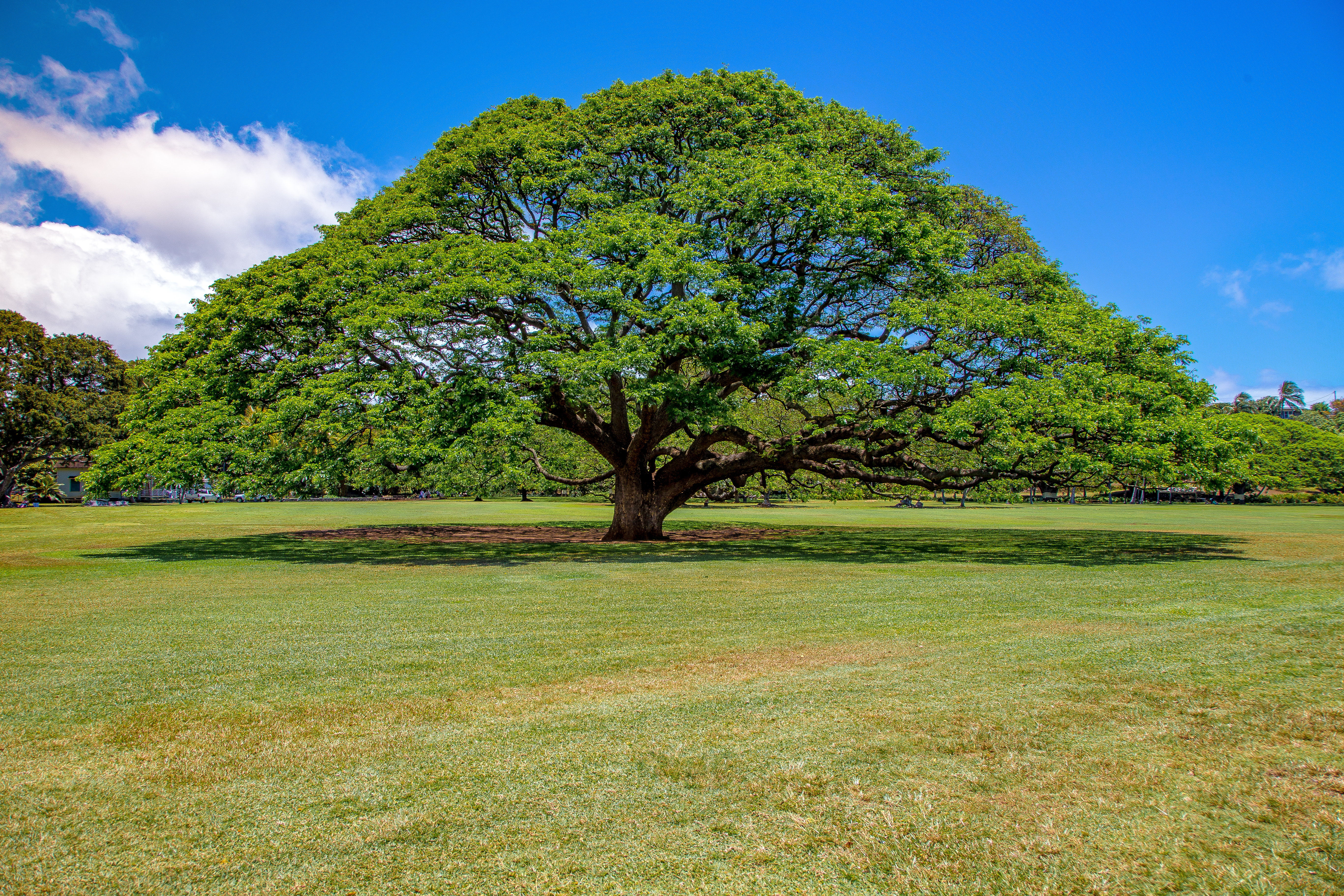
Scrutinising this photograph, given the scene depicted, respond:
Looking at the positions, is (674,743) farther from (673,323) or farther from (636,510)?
(636,510)

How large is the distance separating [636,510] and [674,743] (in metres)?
20.1

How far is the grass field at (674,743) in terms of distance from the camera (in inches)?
134

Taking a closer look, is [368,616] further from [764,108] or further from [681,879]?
[764,108]

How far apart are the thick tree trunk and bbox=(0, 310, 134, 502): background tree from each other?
42.7 m

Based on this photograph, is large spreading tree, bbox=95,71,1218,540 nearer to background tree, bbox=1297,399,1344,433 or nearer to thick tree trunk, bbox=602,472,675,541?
thick tree trunk, bbox=602,472,675,541

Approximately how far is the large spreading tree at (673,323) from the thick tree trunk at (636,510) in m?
1.27

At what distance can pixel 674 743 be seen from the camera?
15.9ft

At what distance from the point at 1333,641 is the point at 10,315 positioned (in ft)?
235

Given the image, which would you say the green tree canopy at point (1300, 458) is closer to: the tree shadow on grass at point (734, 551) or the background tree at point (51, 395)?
the tree shadow on grass at point (734, 551)

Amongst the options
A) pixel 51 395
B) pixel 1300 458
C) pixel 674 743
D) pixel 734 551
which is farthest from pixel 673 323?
pixel 1300 458

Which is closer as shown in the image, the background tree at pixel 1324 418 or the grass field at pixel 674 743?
the grass field at pixel 674 743

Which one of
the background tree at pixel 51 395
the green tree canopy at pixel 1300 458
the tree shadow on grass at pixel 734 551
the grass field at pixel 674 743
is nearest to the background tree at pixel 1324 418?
the green tree canopy at pixel 1300 458

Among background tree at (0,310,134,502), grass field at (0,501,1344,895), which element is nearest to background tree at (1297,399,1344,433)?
grass field at (0,501,1344,895)

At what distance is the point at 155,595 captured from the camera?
11719 millimetres
